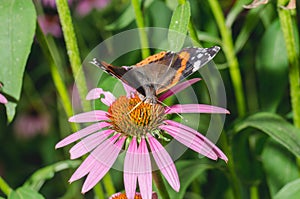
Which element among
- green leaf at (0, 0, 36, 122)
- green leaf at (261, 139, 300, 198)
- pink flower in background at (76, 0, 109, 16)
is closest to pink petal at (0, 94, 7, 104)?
green leaf at (0, 0, 36, 122)

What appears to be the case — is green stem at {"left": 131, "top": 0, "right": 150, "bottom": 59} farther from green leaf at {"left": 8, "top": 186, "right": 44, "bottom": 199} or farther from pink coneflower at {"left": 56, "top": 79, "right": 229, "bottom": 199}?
green leaf at {"left": 8, "top": 186, "right": 44, "bottom": 199}

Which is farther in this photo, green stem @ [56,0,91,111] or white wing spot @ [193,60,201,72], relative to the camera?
green stem @ [56,0,91,111]

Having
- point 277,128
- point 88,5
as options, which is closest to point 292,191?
point 277,128

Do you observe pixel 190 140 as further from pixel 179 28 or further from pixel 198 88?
pixel 198 88

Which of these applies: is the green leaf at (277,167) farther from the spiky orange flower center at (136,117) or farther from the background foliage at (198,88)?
the spiky orange flower center at (136,117)

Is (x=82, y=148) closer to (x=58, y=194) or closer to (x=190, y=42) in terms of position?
(x=190, y=42)

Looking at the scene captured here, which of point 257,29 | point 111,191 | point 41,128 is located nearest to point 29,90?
point 41,128

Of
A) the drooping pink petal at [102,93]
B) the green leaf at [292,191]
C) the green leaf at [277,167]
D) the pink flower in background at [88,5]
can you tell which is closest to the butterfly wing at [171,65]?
the drooping pink petal at [102,93]
